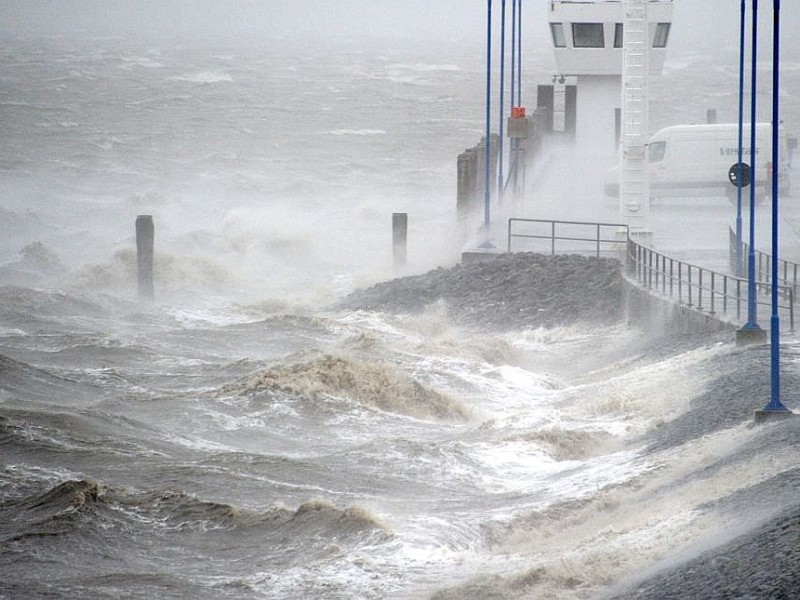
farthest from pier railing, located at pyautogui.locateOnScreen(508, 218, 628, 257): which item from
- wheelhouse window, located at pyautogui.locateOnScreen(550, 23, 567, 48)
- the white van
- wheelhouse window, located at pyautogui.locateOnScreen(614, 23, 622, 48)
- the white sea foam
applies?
the white sea foam

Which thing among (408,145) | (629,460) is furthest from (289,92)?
(629,460)

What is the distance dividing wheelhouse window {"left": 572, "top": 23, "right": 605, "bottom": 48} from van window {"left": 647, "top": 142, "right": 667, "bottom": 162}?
9252 mm

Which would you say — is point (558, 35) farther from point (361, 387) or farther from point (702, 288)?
point (361, 387)

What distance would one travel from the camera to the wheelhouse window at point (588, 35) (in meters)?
46.7

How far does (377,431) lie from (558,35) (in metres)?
31.2

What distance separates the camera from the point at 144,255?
1275 inches

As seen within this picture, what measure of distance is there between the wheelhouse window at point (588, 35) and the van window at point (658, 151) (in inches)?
364

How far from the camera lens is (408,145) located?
76.8 meters

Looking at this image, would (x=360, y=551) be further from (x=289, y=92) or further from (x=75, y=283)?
(x=289, y=92)

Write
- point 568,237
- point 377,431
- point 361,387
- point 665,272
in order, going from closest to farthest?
point 377,431 < point 361,387 < point 665,272 < point 568,237

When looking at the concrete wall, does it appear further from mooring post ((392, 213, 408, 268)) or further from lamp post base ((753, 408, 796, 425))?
mooring post ((392, 213, 408, 268))

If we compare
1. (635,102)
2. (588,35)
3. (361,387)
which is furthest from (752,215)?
(588,35)

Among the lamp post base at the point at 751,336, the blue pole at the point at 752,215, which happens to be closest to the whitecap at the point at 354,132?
the blue pole at the point at 752,215

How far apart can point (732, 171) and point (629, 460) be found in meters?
7.77
